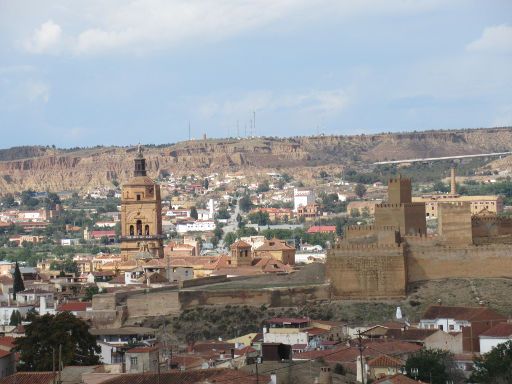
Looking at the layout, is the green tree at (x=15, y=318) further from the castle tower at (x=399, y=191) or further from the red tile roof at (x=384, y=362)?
the red tile roof at (x=384, y=362)

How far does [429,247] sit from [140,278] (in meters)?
19.5

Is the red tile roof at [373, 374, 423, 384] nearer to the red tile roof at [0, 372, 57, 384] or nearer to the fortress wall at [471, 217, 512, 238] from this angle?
the red tile roof at [0, 372, 57, 384]

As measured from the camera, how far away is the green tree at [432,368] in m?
53.8

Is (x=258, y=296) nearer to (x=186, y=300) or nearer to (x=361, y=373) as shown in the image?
(x=186, y=300)

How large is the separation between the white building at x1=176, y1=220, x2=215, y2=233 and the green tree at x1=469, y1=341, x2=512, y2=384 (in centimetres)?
13319

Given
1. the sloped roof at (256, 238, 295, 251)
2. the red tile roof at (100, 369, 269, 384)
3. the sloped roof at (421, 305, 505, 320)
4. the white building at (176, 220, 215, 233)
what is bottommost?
the red tile roof at (100, 369, 269, 384)

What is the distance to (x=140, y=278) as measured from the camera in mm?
95625

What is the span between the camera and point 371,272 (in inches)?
3140

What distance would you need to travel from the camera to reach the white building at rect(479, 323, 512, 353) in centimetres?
6159

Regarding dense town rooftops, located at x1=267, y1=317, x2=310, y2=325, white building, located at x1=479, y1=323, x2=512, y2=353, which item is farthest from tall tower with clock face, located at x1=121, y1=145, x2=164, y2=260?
white building, located at x1=479, y1=323, x2=512, y2=353

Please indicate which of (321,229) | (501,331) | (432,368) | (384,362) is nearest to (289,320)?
(501,331)

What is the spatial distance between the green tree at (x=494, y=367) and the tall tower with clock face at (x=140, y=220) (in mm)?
52720

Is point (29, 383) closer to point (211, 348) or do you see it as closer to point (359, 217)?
point (211, 348)

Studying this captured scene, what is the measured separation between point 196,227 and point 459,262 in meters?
113
